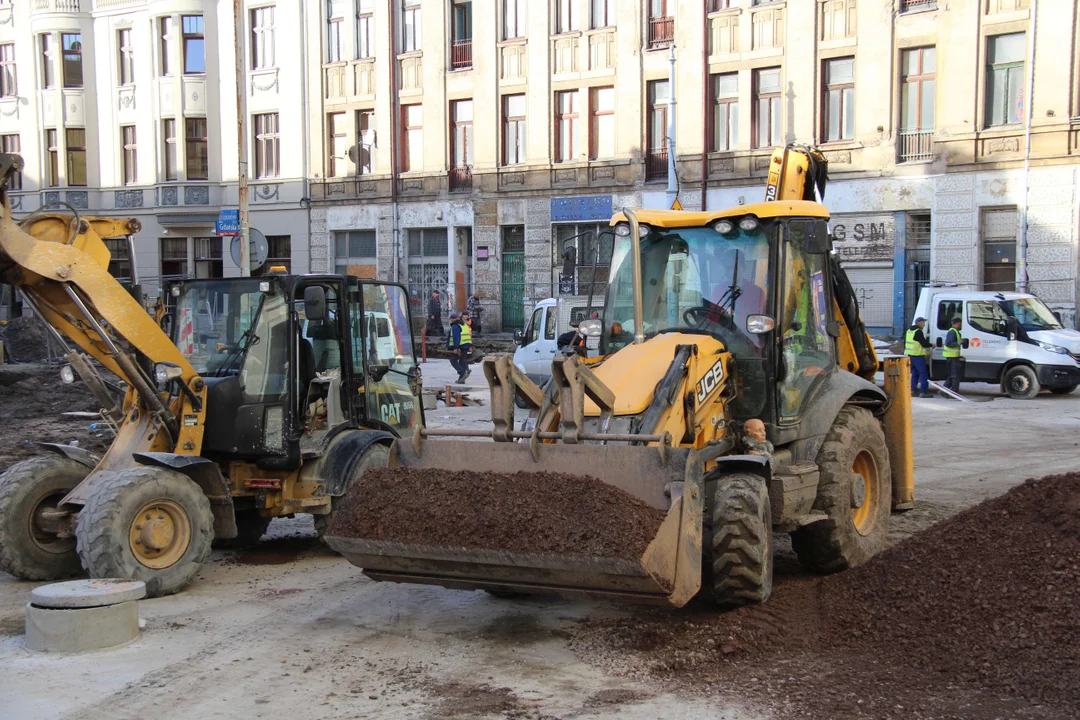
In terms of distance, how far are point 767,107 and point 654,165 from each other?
3601 millimetres

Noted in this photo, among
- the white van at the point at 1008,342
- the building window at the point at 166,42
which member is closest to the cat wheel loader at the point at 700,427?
the white van at the point at 1008,342

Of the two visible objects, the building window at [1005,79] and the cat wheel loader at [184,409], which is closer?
the cat wheel loader at [184,409]

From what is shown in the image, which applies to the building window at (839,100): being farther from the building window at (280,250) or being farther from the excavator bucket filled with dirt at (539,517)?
the excavator bucket filled with dirt at (539,517)

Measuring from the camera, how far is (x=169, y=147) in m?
40.3

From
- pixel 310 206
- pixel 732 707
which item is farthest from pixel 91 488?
pixel 310 206

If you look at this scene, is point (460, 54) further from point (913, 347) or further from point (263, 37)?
point (913, 347)

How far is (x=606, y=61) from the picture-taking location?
32594 mm

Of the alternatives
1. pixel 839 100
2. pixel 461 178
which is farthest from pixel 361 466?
pixel 461 178

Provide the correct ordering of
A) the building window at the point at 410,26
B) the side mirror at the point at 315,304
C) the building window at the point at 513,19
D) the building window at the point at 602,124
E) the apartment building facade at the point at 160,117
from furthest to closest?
1. the apartment building facade at the point at 160,117
2. the building window at the point at 410,26
3. the building window at the point at 513,19
4. the building window at the point at 602,124
5. the side mirror at the point at 315,304

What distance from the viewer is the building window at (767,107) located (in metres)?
30.2

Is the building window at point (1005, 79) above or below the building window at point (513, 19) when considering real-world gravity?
below

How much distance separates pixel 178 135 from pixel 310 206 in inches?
230

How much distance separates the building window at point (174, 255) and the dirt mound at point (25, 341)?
33.4ft

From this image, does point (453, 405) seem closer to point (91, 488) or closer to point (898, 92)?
point (91, 488)
